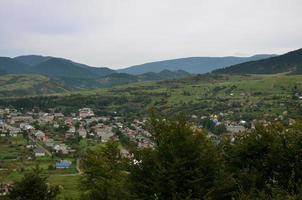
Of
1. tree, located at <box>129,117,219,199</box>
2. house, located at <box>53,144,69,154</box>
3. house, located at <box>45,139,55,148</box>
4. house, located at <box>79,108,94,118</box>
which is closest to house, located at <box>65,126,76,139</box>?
house, located at <box>45,139,55,148</box>

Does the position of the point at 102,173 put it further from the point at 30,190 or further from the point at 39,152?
the point at 39,152

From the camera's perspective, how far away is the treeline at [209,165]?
13.0 m

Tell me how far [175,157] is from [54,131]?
90563 mm

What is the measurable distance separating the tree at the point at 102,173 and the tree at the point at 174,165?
13.5 feet

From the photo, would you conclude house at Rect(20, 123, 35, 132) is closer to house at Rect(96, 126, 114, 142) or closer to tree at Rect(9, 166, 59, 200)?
house at Rect(96, 126, 114, 142)

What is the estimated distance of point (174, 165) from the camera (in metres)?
13.1

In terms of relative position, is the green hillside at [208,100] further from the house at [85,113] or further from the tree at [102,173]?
the tree at [102,173]

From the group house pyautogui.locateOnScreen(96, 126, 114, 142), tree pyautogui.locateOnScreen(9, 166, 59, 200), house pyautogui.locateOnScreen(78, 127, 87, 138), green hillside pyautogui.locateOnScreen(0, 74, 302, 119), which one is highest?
tree pyautogui.locateOnScreen(9, 166, 59, 200)

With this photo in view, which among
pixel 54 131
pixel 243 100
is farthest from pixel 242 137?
pixel 243 100

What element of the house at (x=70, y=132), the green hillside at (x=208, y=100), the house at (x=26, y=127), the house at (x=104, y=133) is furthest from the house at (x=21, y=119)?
the house at (x=104, y=133)

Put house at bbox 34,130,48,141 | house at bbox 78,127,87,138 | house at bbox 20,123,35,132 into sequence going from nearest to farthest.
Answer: house at bbox 34,130,48,141 < house at bbox 78,127,87,138 < house at bbox 20,123,35,132

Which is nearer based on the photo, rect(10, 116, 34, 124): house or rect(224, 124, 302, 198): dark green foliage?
rect(224, 124, 302, 198): dark green foliage

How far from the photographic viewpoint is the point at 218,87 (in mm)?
145375

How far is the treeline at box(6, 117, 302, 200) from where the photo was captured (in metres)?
13.0
